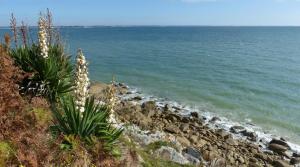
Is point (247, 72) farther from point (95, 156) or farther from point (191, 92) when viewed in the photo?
point (95, 156)

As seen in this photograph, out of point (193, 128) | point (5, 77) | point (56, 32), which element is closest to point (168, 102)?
point (193, 128)

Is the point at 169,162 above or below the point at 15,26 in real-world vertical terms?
below

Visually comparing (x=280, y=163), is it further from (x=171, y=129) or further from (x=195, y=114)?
(x=195, y=114)

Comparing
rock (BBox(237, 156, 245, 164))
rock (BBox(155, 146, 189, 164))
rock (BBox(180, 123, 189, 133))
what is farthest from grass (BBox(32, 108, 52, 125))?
rock (BBox(180, 123, 189, 133))

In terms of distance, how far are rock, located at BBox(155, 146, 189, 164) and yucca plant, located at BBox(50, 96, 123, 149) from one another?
2.56 meters

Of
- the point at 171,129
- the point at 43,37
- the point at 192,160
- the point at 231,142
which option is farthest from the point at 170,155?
the point at 231,142

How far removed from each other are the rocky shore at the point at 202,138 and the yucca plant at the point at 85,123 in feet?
10.1

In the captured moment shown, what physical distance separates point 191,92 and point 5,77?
2002 cm

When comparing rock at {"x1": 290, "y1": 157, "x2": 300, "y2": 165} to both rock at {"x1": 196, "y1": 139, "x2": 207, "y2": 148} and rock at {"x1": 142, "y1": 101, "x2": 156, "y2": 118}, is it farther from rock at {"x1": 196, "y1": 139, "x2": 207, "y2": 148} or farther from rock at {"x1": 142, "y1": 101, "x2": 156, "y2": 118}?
rock at {"x1": 142, "y1": 101, "x2": 156, "y2": 118}

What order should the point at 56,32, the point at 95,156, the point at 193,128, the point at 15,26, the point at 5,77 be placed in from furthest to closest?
the point at 193,128 → the point at 56,32 → the point at 15,26 → the point at 5,77 → the point at 95,156

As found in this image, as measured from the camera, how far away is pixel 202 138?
16.3m

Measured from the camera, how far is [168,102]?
2280cm

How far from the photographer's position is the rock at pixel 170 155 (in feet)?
32.0

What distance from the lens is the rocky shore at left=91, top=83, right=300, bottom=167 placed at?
11805 millimetres
